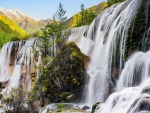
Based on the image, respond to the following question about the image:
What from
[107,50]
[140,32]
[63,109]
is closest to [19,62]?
[107,50]

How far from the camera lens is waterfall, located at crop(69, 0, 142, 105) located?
22125 mm

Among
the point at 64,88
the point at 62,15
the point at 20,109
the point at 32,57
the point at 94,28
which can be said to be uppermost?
the point at 62,15

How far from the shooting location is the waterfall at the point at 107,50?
72.6ft

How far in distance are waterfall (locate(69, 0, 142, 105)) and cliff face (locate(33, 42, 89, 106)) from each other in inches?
48.0

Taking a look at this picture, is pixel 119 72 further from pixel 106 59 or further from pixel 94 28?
pixel 94 28

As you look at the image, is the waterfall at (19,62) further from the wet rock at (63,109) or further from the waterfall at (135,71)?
the waterfall at (135,71)

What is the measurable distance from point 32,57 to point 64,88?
1728cm

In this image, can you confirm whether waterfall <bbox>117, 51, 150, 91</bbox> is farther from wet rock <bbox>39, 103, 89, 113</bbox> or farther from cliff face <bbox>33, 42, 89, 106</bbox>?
cliff face <bbox>33, 42, 89, 106</bbox>

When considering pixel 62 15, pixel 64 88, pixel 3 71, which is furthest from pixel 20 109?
pixel 62 15

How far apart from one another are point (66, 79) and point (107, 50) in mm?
5486

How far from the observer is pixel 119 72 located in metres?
21.8

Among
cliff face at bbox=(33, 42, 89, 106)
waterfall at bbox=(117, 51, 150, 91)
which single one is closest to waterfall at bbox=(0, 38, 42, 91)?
cliff face at bbox=(33, 42, 89, 106)

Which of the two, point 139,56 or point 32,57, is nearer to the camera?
point 139,56

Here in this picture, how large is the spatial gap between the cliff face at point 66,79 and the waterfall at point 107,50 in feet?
4.00
